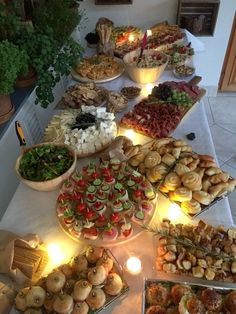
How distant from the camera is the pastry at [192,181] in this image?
1.22 metres

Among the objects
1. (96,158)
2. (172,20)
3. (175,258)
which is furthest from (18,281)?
(172,20)

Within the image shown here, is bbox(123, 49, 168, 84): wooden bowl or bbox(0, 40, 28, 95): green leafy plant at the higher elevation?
bbox(0, 40, 28, 95): green leafy plant

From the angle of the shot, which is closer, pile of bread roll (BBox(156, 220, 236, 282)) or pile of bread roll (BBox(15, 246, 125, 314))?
pile of bread roll (BBox(15, 246, 125, 314))

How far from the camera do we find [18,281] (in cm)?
104

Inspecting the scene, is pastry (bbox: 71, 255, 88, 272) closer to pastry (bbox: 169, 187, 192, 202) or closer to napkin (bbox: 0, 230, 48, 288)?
napkin (bbox: 0, 230, 48, 288)

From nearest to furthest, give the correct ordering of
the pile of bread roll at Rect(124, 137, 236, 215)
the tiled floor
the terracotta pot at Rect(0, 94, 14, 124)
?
1. the pile of bread roll at Rect(124, 137, 236, 215)
2. the terracotta pot at Rect(0, 94, 14, 124)
3. the tiled floor

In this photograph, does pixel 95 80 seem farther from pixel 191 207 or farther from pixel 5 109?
pixel 191 207

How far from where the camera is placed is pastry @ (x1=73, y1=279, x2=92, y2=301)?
3.01ft

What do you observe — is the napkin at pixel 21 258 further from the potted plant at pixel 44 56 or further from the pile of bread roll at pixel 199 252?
the potted plant at pixel 44 56

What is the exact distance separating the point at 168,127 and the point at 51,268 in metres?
0.91

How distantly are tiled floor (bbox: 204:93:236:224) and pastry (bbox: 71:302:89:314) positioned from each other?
1678 millimetres

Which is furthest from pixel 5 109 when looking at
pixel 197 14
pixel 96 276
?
pixel 197 14

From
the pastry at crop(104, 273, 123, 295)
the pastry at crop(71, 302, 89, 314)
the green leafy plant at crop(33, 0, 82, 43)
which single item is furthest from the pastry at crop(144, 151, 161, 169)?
the green leafy plant at crop(33, 0, 82, 43)

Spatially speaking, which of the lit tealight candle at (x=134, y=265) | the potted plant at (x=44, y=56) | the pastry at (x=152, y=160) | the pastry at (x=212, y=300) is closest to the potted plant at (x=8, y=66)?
the potted plant at (x=44, y=56)
